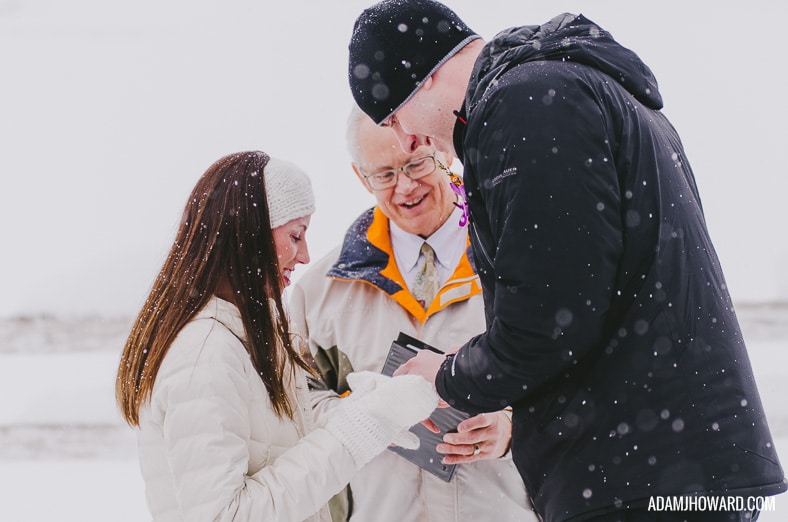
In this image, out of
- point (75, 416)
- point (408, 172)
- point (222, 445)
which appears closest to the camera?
point (222, 445)

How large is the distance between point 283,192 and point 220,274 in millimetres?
248

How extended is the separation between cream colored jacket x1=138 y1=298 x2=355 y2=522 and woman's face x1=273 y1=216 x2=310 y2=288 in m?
0.24

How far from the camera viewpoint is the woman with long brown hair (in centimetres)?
165

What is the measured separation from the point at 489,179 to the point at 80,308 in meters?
6.37

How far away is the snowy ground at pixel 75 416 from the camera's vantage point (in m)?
4.87

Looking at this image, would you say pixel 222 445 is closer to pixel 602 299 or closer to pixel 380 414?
pixel 380 414

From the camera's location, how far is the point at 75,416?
5883 millimetres

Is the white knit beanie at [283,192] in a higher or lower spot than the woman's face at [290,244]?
higher

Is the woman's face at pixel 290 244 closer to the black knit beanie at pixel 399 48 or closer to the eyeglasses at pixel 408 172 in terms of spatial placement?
the black knit beanie at pixel 399 48

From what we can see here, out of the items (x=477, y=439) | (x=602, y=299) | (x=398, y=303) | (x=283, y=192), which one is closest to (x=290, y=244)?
(x=283, y=192)

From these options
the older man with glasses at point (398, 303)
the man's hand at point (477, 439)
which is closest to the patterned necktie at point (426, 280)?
the older man with glasses at point (398, 303)

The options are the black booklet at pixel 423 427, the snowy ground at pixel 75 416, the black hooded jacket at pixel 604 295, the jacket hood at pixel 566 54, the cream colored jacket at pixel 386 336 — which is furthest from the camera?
the snowy ground at pixel 75 416

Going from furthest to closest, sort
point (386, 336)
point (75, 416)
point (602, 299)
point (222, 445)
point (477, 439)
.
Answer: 1. point (75, 416)
2. point (386, 336)
3. point (477, 439)
4. point (222, 445)
5. point (602, 299)

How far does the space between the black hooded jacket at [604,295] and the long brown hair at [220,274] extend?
1.94 ft
